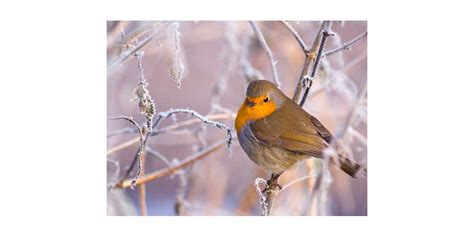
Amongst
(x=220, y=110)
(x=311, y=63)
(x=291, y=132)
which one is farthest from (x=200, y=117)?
(x=311, y=63)

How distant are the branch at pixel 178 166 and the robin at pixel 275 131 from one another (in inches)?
5.8

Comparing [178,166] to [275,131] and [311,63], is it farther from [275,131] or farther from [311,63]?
[311,63]

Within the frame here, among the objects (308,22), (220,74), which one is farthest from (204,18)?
(308,22)

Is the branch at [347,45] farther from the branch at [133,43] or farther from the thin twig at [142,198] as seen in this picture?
the thin twig at [142,198]

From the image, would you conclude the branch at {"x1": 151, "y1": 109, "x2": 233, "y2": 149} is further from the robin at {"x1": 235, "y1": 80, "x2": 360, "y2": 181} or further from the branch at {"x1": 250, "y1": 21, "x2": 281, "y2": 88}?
the branch at {"x1": 250, "y1": 21, "x2": 281, "y2": 88}

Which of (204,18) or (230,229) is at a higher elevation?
(204,18)

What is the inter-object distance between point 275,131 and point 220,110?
22 cm

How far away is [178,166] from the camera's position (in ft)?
7.83

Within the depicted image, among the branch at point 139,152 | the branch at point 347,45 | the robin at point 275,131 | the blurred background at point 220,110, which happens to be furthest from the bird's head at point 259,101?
the branch at point 139,152

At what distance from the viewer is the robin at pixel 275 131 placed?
225 cm
